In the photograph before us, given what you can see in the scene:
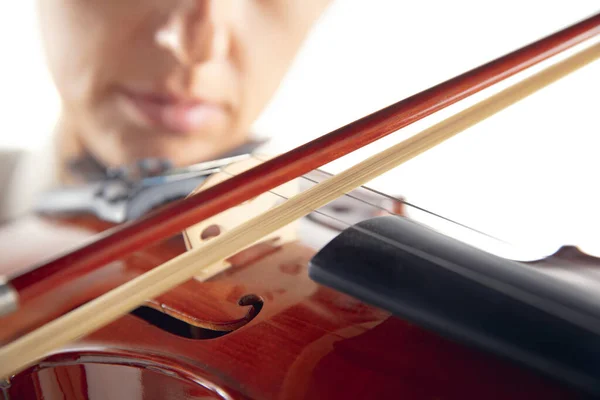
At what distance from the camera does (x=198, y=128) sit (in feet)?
2.94

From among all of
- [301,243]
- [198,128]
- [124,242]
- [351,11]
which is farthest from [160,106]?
[124,242]

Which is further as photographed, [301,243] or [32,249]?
[32,249]

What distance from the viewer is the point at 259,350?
1.32ft

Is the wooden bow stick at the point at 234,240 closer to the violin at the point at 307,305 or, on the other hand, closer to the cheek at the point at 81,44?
the violin at the point at 307,305

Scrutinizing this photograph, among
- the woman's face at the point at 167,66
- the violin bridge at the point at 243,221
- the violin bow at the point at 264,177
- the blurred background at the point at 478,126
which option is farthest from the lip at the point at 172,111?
the violin bow at the point at 264,177

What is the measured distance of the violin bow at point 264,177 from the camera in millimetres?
336

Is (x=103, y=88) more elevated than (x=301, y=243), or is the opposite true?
(x=103, y=88)

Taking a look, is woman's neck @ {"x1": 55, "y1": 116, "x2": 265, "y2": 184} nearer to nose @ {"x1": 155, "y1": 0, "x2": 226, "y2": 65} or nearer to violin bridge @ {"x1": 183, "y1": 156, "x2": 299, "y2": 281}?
nose @ {"x1": 155, "y1": 0, "x2": 226, "y2": 65}

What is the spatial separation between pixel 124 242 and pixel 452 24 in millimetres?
660

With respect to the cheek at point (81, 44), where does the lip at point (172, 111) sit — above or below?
below

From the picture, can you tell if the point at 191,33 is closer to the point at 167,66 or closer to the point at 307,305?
the point at 167,66

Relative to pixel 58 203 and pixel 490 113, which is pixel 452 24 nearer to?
pixel 490 113

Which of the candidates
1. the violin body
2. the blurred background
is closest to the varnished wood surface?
the violin body

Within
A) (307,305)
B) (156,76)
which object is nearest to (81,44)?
(156,76)
